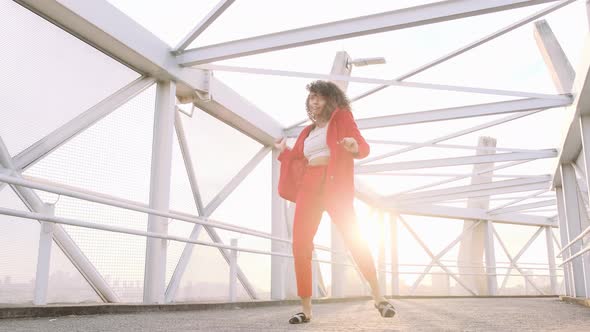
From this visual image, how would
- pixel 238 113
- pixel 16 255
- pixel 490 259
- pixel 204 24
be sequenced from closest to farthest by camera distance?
1. pixel 16 255
2. pixel 204 24
3. pixel 238 113
4. pixel 490 259

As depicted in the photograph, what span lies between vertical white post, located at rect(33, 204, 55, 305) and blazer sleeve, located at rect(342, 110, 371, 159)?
2.09 metres

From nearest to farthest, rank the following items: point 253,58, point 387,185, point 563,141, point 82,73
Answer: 1. point 82,73
2. point 253,58
3. point 563,141
4. point 387,185

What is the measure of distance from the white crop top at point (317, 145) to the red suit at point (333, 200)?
2.6 inches

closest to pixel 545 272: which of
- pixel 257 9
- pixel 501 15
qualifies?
pixel 501 15

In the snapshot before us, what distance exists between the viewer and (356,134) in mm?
3346

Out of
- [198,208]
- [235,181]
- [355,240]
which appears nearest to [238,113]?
[235,181]

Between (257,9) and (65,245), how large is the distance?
3.27 metres

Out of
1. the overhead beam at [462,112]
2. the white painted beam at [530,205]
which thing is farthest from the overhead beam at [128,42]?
the white painted beam at [530,205]

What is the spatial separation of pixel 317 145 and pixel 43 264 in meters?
1.98

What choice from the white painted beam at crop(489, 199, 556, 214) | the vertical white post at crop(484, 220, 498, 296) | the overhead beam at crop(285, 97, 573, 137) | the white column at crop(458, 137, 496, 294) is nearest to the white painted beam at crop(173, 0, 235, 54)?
the overhead beam at crop(285, 97, 573, 137)

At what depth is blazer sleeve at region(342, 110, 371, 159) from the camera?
3264 millimetres

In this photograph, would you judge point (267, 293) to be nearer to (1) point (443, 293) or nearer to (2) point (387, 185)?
(2) point (387, 185)

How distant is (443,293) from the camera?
55.3ft

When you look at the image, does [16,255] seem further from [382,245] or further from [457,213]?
[457,213]
